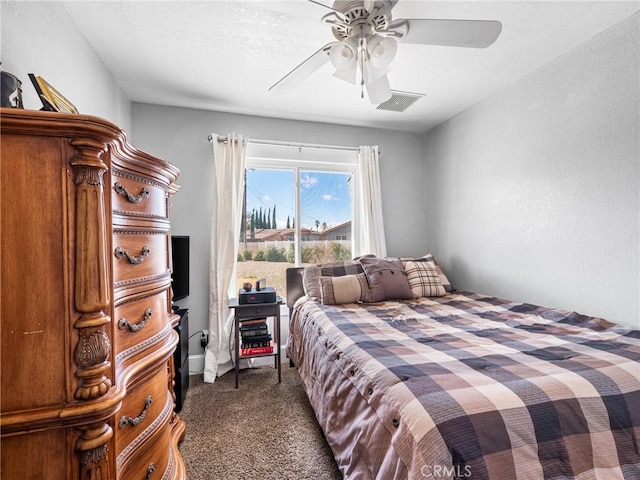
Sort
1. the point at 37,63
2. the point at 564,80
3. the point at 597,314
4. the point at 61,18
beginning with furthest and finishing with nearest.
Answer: the point at 564,80 → the point at 597,314 → the point at 61,18 → the point at 37,63

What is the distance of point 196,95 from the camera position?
2654mm

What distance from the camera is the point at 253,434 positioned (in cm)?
191

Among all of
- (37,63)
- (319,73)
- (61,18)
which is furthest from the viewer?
(319,73)

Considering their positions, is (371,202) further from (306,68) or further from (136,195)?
(136,195)

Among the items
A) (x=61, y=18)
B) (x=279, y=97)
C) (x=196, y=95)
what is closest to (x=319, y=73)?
(x=279, y=97)

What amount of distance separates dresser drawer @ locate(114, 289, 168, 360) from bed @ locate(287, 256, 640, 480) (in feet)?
2.81

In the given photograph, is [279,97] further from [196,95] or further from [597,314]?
[597,314]

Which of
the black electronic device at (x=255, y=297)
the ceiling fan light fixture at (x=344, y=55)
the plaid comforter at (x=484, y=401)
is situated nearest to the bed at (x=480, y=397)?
the plaid comforter at (x=484, y=401)

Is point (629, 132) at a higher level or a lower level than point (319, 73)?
lower

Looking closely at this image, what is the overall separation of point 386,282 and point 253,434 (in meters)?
1.47

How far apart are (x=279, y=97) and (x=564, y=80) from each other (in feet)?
7.12

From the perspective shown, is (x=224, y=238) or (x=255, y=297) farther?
(x=224, y=238)

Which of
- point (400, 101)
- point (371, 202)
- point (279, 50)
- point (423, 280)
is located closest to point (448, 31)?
point (279, 50)

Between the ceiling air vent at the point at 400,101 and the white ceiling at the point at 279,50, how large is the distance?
0.21ft
